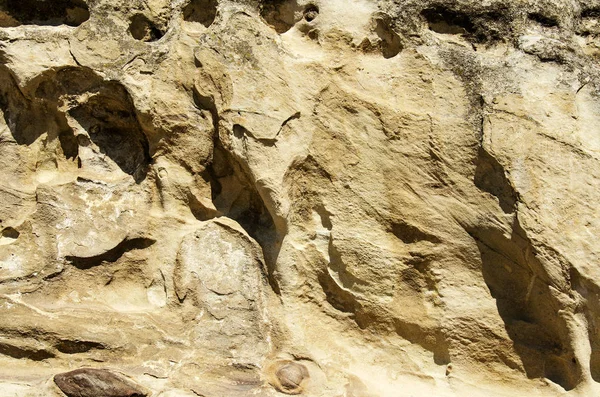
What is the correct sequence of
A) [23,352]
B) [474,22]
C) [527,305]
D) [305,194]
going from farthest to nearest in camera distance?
[474,22]
[305,194]
[527,305]
[23,352]

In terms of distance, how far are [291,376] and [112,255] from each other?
920 millimetres

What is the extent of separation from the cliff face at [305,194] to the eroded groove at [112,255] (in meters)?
0.01

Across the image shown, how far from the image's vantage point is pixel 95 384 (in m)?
2.91

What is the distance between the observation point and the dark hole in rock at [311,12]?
11.4ft

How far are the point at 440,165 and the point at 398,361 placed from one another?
33.2 inches

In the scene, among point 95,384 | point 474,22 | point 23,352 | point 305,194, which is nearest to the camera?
point 95,384

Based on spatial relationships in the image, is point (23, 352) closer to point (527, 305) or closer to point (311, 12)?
point (311, 12)

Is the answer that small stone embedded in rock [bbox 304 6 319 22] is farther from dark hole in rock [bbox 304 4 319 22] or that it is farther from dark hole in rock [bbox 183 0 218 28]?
dark hole in rock [bbox 183 0 218 28]

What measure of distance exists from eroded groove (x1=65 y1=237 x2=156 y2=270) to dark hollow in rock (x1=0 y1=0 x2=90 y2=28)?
39.9 inches

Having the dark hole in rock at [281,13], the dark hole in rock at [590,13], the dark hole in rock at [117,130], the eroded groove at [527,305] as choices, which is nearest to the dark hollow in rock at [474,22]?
the dark hole in rock at [590,13]

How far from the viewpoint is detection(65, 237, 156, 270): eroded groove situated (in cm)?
326

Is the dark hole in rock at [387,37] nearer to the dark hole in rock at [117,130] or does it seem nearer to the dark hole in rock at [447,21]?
the dark hole in rock at [447,21]

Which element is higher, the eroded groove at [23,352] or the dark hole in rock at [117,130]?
the dark hole in rock at [117,130]

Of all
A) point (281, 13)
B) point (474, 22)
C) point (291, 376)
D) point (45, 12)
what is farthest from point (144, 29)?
point (291, 376)
